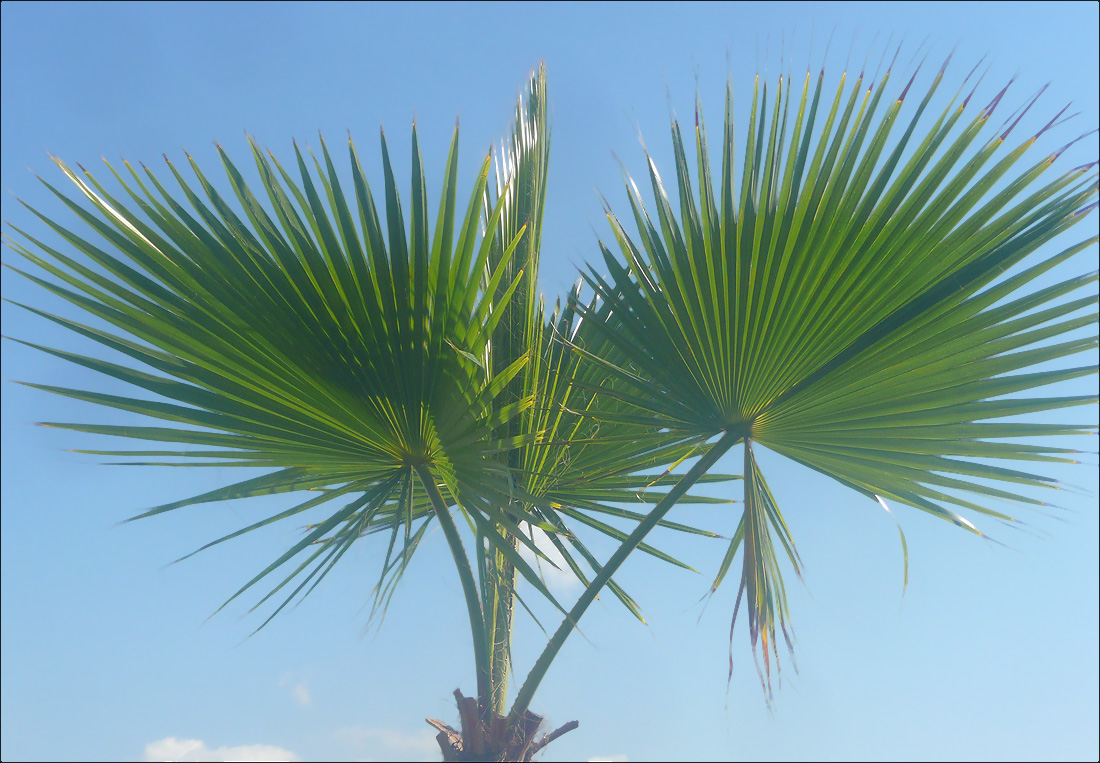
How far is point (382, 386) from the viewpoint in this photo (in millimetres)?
2188

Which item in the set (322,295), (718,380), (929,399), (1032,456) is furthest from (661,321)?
(1032,456)

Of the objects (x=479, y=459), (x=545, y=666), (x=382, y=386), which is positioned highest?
(x=382, y=386)

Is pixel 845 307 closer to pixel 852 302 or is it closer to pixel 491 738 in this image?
pixel 852 302

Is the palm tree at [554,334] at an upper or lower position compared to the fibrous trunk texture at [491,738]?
upper

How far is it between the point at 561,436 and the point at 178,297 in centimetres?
122

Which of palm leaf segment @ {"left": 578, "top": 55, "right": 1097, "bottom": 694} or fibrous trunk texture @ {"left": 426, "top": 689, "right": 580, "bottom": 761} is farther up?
palm leaf segment @ {"left": 578, "top": 55, "right": 1097, "bottom": 694}

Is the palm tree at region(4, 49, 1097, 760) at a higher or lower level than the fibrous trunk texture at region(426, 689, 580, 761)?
higher

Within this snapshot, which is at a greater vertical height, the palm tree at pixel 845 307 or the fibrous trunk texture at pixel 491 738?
the palm tree at pixel 845 307

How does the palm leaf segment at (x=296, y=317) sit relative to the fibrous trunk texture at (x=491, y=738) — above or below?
above

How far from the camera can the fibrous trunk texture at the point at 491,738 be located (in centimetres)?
217

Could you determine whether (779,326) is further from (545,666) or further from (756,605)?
(545,666)

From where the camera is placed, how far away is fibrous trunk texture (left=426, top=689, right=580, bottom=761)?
217 cm

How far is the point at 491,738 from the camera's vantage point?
7.12 ft

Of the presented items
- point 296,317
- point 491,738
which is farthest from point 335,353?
point 491,738
